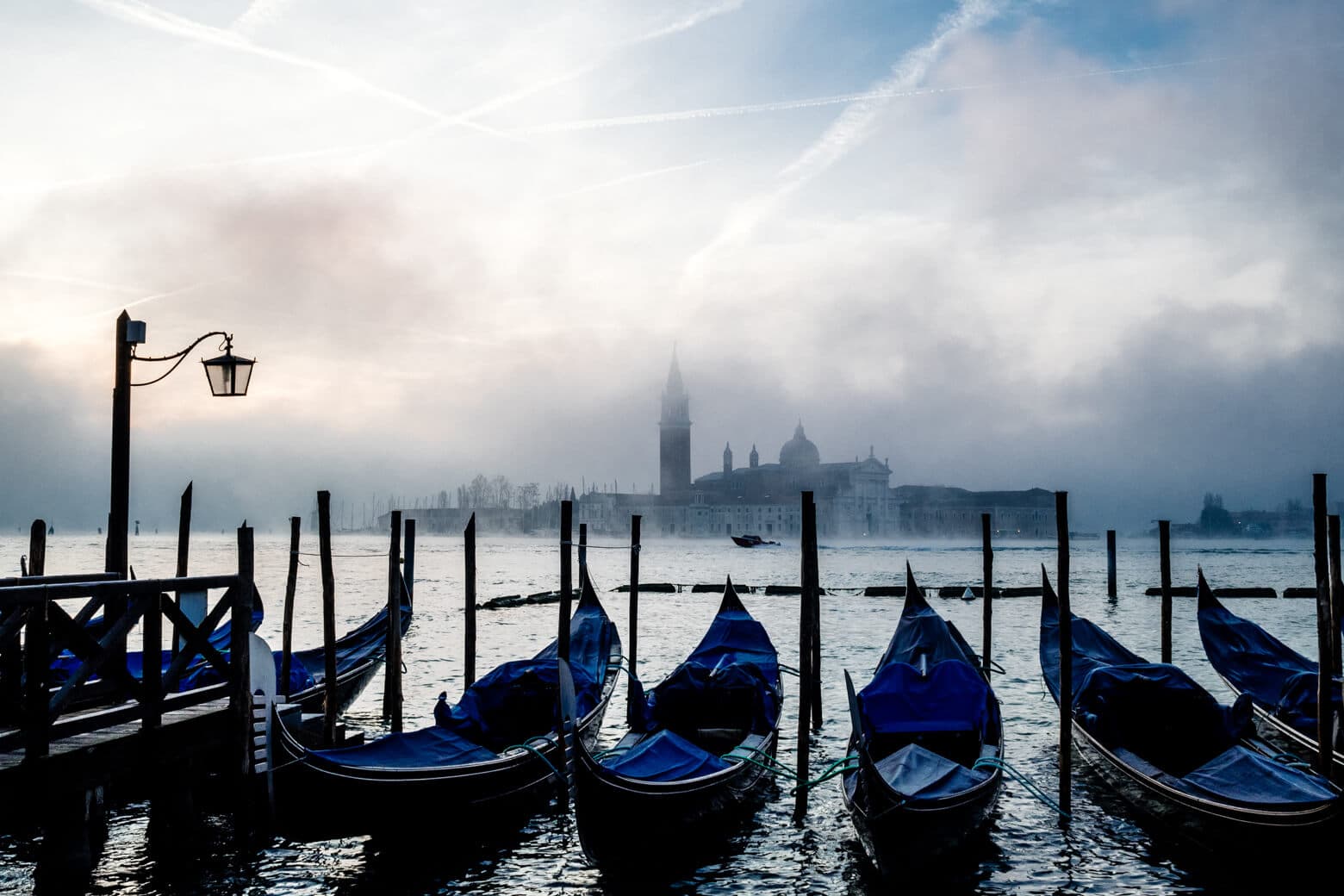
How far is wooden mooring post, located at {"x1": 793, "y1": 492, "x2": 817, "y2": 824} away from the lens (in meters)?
7.16

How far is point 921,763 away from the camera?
248 inches

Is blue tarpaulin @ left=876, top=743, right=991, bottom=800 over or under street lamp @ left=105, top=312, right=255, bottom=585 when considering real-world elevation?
under

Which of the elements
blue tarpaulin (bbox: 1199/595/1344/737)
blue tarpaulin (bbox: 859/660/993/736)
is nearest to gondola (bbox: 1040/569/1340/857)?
blue tarpaulin (bbox: 859/660/993/736)

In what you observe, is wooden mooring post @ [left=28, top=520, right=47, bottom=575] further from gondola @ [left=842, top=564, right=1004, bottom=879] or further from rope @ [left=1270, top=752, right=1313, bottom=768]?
rope @ [left=1270, top=752, right=1313, bottom=768]

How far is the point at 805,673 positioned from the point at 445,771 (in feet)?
8.61

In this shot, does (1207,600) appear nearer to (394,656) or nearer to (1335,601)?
(1335,601)

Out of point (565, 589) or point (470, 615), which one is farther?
point (470, 615)

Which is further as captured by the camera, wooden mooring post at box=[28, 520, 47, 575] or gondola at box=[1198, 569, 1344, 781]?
wooden mooring post at box=[28, 520, 47, 575]

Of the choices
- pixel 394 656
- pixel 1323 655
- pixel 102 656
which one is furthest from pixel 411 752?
pixel 1323 655

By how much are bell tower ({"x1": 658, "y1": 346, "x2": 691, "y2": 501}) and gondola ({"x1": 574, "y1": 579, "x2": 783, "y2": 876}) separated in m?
92.5

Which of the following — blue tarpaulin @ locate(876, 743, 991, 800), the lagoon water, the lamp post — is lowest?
the lagoon water

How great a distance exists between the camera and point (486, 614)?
936 inches

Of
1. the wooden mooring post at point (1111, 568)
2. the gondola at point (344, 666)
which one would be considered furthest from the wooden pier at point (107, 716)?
the wooden mooring post at point (1111, 568)

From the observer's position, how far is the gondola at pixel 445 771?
5812 mm
